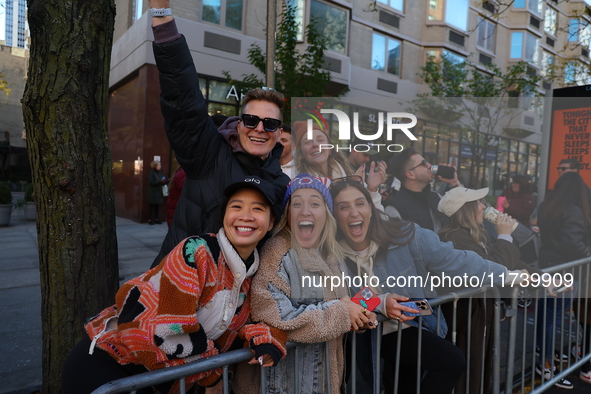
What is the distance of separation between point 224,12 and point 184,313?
12.5 m

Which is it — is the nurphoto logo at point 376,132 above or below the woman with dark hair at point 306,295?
above

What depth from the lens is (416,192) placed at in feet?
5.50

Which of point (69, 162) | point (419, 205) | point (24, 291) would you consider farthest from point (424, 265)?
point (24, 291)

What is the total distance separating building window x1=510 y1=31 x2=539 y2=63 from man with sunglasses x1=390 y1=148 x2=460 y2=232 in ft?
75.6

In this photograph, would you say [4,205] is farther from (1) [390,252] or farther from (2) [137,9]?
(1) [390,252]

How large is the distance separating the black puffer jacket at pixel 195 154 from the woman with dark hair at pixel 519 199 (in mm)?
1005

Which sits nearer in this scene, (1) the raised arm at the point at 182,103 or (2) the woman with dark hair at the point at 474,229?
(2) the woman with dark hair at the point at 474,229

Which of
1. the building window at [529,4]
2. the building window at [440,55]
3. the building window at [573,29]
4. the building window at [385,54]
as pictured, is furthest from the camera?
the building window at [529,4]

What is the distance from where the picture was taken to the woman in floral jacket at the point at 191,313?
1.61m

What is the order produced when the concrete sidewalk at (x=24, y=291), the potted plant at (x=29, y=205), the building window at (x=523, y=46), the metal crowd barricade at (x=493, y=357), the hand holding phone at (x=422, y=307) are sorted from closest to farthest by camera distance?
the metal crowd barricade at (x=493, y=357) → the hand holding phone at (x=422, y=307) → the concrete sidewalk at (x=24, y=291) → the potted plant at (x=29, y=205) → the building window at (x=523, y=46)

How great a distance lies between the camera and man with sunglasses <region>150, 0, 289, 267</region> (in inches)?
74.3

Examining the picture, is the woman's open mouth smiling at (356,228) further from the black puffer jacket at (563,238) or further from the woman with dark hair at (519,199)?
the black puffer jacket at (563,238)

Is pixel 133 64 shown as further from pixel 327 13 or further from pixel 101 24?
pixel 101 24

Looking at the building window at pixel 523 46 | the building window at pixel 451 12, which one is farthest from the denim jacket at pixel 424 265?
the building window at pixel 523 46
